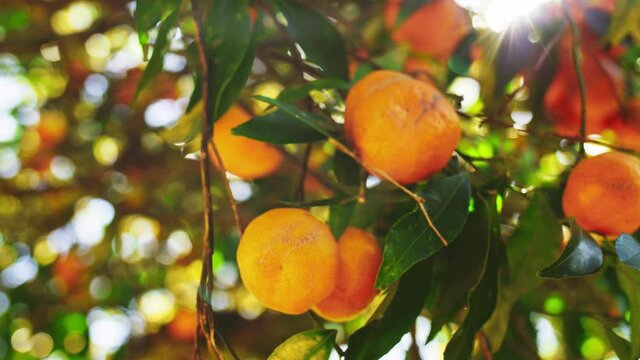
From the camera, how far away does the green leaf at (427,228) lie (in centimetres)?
63

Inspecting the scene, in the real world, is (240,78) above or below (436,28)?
above

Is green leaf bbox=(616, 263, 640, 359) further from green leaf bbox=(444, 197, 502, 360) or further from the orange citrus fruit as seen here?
the orange citrus fruit

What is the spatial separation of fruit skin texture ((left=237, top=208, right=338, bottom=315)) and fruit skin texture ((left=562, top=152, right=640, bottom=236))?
0.81ft

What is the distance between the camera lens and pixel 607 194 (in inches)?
26.9

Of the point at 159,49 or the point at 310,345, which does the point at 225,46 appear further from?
the point at 310,345

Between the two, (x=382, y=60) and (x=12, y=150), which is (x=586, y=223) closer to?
(x=382, y=60)

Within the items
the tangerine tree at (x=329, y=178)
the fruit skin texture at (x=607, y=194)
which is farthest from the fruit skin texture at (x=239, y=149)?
the fruit skin texture at (x=607, y=194)

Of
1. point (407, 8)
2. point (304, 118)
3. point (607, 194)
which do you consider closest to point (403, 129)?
Result: point (304, 118)

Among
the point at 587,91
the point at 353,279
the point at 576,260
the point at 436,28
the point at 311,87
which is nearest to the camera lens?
the point at 576,260

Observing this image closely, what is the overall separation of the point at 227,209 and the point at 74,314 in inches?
16.4

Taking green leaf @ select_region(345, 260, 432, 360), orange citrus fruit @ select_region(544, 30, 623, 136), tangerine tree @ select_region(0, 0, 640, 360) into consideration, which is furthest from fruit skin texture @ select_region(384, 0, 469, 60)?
green leaf @ select_region(345, 260, 432, 360)

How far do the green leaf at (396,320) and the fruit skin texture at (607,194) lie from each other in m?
0.16

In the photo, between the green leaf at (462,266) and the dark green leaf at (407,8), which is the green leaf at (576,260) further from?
the dark green leaf at (407,8)

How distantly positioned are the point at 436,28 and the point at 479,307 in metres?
0.57
